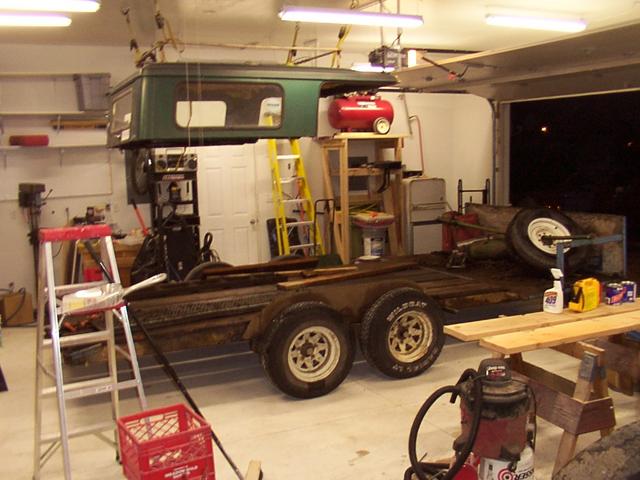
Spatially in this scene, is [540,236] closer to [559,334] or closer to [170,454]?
[559,334]

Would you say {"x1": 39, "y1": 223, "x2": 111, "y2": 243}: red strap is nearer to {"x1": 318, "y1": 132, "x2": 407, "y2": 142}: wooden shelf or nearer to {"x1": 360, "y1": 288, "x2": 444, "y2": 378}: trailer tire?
{"x1": 360, "y1": 288, "x2": 444, "y2": 378}: trailer tire

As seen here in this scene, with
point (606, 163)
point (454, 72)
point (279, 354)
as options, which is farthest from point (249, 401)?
point (606, 163)

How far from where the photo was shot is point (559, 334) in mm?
3729

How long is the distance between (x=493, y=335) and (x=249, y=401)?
6.73 ft

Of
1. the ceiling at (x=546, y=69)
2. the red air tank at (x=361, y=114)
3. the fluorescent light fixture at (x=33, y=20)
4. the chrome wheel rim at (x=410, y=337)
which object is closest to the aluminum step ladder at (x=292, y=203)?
the red air tank at (x=361, y=114)

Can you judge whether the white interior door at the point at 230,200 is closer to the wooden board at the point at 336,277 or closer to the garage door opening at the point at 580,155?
the wooden board at the point at 336,277

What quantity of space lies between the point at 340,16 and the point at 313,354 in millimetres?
3061

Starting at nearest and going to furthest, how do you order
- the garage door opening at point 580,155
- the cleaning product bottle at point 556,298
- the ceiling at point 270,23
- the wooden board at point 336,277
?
the cleaning product bottle at point 556,298
the wooden board at point 336,277
the ceiling at point 270,23
the garage door opening at point 580,155

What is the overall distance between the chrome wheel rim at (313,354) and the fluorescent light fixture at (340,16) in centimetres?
276

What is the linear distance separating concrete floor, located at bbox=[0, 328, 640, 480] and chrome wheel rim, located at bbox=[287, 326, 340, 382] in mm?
204

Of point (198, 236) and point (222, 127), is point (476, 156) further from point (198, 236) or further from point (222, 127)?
point (222, 127)

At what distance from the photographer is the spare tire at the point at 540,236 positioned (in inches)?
256

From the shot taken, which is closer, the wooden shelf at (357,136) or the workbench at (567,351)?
the workbench at (567,351)

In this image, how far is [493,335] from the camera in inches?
150
